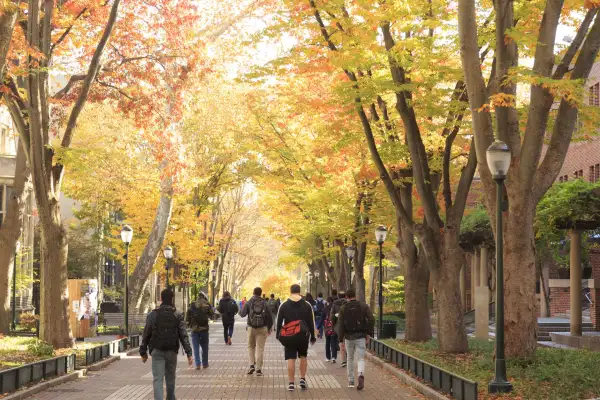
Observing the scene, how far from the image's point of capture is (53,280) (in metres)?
23.0

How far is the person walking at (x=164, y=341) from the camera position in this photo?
12438mm

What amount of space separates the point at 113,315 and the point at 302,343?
28.6 meters

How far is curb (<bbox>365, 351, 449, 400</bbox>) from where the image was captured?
14.7 meters

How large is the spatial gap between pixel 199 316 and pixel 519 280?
7.55 meters

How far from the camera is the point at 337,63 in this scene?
19.5 metres

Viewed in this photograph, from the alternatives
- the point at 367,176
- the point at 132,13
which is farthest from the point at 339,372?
the point at 367,176

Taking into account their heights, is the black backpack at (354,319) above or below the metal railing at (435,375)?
above

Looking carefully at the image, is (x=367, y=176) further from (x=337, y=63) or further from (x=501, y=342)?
(x=501, y=342)

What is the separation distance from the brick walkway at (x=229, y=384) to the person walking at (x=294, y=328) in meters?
0.49

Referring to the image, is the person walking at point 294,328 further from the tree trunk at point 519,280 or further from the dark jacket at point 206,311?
the dark jacket at point 206,311

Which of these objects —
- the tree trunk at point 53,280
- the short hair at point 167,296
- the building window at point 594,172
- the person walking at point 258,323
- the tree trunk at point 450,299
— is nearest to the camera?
the short hair at point 167,296

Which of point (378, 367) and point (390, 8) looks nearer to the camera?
point (390, 8)

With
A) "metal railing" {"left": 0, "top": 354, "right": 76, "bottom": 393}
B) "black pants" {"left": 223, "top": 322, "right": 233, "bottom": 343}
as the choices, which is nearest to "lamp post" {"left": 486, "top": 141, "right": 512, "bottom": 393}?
"metal railing" {"left": 0, "top": 354, "right": 76, "bottom": 393}

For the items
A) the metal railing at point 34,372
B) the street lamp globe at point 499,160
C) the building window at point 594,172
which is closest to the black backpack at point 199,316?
the metal railing at point 34,372
